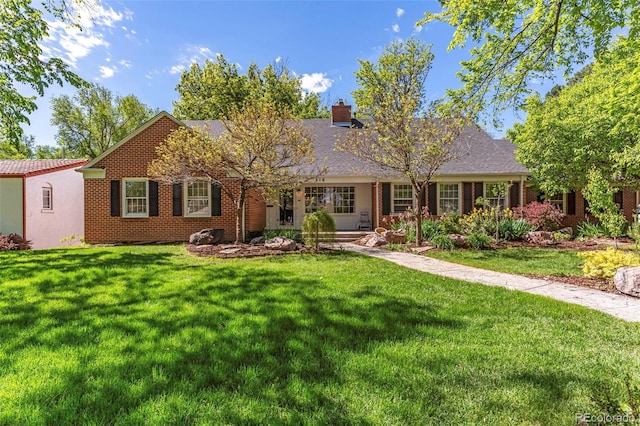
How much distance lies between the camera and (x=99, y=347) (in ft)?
10.5

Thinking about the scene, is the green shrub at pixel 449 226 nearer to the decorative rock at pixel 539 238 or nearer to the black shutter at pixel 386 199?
the decorative rock at pixel 539 238

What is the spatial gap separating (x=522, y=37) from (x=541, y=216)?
1009 cm

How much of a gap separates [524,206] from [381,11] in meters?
10.0

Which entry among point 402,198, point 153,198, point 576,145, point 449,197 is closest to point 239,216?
point 153,198

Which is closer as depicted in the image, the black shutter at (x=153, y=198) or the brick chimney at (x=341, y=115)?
the black shutter at (x=153, y=198)

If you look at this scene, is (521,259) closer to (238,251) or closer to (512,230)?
(512,230)

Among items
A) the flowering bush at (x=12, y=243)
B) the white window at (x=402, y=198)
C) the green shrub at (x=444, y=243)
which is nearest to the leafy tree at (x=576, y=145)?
the white window at (x=402, y=198)

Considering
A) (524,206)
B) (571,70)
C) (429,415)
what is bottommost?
(429,415)

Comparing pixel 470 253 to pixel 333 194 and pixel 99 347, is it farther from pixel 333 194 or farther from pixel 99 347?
pixel 99 347

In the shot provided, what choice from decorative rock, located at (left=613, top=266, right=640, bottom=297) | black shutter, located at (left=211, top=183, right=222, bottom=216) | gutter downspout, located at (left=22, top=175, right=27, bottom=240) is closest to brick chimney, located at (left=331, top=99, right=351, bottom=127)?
black shutter, located at (left=211, top=183, right=222, bottom=216)

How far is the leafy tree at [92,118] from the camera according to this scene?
29516mm

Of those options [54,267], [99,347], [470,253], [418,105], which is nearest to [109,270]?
[54,267]

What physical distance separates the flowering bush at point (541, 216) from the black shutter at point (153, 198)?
14567 mm

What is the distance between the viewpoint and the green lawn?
2270mm
